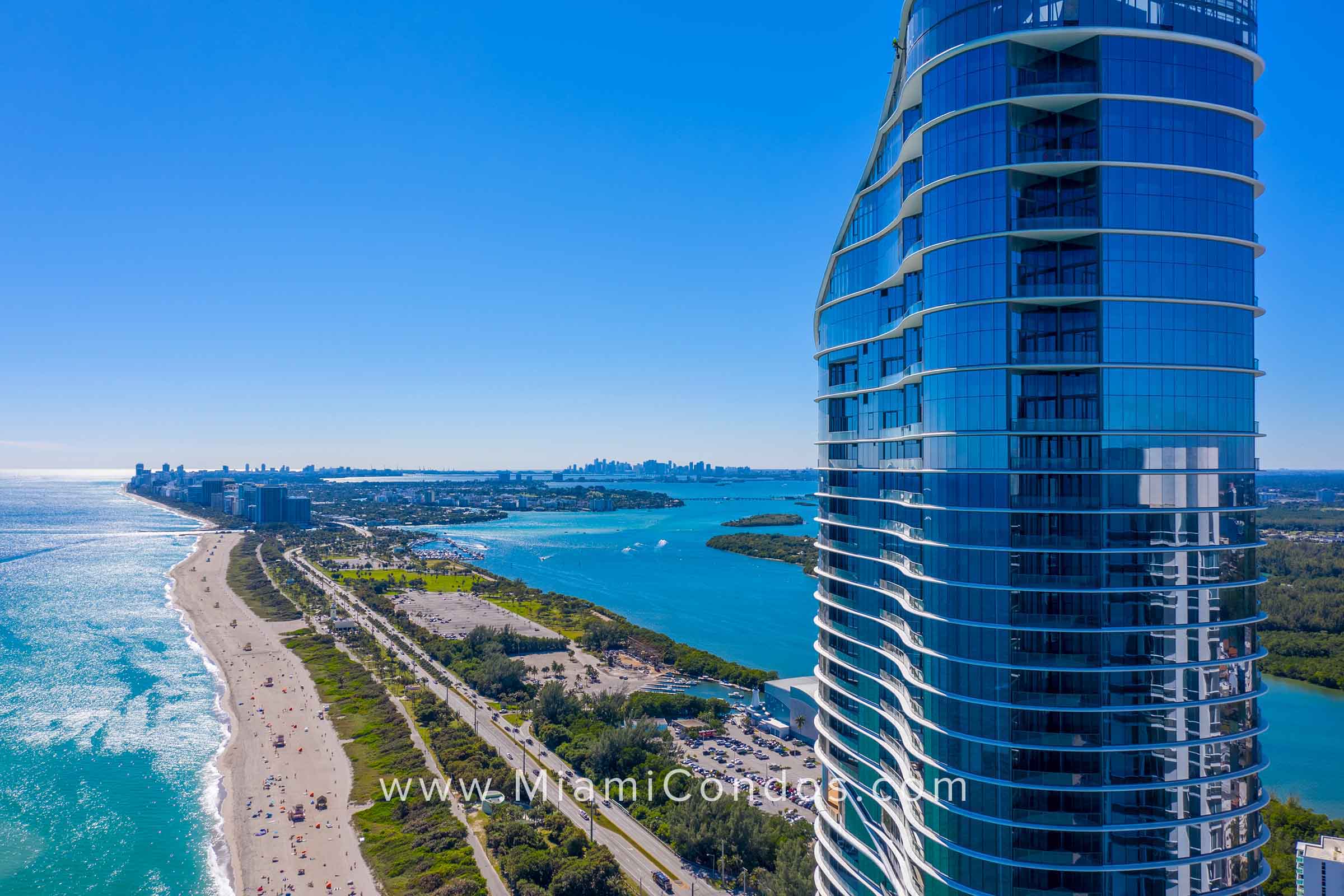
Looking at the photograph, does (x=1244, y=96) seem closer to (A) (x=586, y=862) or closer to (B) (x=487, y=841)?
(A) (x=586, y=862)

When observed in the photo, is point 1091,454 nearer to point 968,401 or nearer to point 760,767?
point 968,401

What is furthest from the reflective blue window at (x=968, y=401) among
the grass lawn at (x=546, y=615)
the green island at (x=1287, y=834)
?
the grass lawn at (x=546, y=615)

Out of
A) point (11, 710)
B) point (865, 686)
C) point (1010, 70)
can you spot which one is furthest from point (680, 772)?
point (11, 710)

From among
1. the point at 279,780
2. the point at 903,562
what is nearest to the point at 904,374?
the point at 903,562

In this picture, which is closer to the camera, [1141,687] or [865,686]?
[1141,687]

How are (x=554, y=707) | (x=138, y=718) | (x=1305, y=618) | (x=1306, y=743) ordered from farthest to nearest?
1. (x=1305, y=618)
2. (x=138, y=718)
3. (x=554, y=707)
4. (x=1306, y=743)

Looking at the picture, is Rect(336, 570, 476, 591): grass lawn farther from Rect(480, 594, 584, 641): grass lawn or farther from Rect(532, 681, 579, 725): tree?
Rect(532, 681, 579, 725): tree
